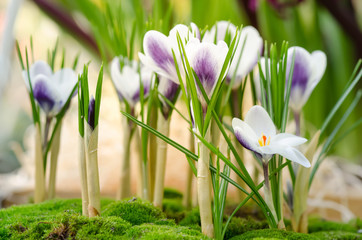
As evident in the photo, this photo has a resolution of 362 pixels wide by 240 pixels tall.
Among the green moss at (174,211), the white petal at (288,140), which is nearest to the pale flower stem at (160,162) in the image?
the green moss at (174,211)

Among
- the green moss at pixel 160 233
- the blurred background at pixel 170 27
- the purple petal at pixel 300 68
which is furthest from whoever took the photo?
the blurred background at pixel 170 27

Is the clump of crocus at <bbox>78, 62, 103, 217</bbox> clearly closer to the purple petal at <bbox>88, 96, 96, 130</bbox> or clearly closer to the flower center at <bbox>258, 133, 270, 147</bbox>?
the purple petal at <bbox>88, 96, 96, 130</bbox>

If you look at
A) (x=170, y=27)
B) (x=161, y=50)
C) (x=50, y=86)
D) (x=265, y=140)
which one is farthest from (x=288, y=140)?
(x=170, y=27)

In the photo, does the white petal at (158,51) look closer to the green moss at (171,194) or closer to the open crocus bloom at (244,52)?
the open crocus bloom at (244,52)

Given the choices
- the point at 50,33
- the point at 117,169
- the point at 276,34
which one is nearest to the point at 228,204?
the point at 117,169

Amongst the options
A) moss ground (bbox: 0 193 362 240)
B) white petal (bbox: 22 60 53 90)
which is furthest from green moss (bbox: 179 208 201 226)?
white petal (bbox: 22 60 53 90)

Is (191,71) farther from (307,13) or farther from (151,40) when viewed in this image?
(307,13)

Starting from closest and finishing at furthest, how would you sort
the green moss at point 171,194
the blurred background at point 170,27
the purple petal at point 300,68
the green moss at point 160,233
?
the green moss at point 160,233 → the purple petal at point 300,68 → the green moss at point 171,194 → the blurred background at point 170,27
